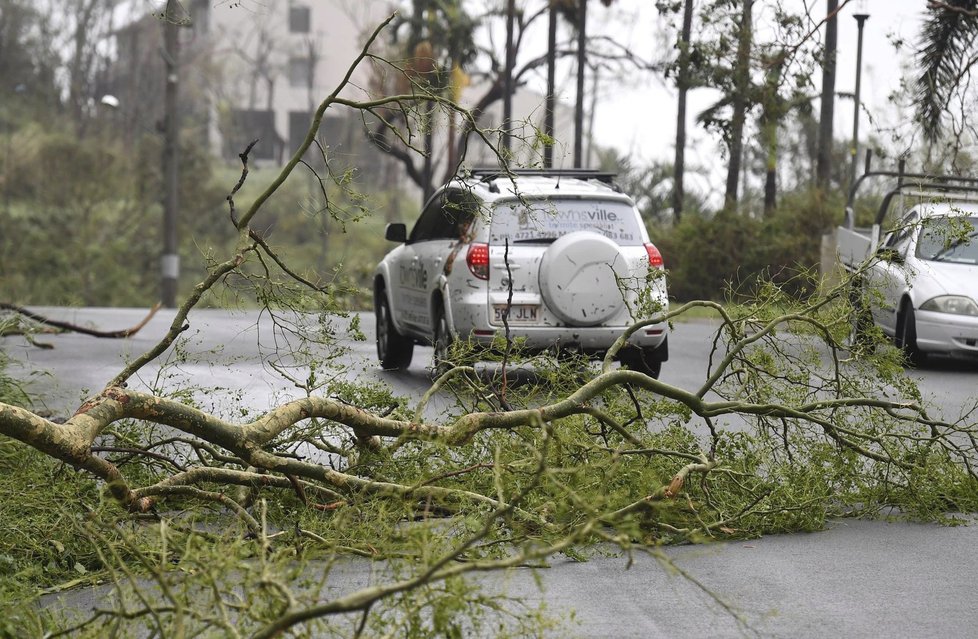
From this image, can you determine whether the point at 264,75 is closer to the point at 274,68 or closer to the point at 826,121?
the point at 274,68

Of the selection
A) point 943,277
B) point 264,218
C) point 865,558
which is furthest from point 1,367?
point 264,218

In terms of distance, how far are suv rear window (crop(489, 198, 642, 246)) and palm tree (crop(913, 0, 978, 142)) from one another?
10893mm

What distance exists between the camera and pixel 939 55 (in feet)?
74.6

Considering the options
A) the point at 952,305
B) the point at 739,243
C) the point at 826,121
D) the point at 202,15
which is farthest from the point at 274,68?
the point at 952,305

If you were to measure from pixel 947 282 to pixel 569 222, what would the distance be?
16.3 feet

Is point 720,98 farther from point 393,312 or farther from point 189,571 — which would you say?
point 189,571

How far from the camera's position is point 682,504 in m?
7.03

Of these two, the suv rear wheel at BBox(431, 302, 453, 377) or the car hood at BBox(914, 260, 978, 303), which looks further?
the car hood at BBox(914, 260, 978, 303)

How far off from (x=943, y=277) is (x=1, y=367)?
993 cm

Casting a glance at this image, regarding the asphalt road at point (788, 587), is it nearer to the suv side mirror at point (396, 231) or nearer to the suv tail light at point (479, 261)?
the suv tail light at point (479, 261)

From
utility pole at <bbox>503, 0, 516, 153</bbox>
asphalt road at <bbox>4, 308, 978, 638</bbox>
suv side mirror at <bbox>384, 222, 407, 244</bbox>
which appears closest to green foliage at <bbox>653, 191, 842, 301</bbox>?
utility pole at <bbox>503, 0, 516, 153</bbox>

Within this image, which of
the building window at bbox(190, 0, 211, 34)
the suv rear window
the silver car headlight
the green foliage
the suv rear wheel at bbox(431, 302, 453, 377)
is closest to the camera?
the suv rear window

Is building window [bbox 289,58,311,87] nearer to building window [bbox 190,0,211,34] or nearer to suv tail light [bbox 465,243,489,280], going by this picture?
building window [bbox 190,0,211,34]

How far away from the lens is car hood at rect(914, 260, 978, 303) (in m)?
15.3
